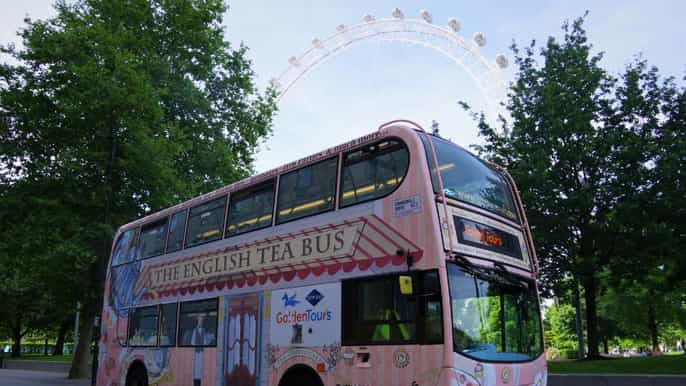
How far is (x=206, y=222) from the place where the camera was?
12703 millimetres

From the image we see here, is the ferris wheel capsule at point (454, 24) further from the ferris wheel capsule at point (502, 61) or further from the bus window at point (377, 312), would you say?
the bus window at point (377, 312)

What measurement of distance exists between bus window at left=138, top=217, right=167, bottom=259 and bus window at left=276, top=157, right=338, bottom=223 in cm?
489

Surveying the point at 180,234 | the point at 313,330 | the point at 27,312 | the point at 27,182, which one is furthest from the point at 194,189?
the point at 27,312

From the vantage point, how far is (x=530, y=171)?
21031mm

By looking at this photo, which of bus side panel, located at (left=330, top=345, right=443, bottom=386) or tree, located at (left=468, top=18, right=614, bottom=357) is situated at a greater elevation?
tree, located at (left=468, top=18, right=614, bottom=357)

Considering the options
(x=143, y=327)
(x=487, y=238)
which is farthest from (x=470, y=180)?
(x=143, y=327)

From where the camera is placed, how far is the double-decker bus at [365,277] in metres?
7.53

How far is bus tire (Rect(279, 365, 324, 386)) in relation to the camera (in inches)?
355

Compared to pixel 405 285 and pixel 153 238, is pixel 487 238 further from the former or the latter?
pixel 153 238

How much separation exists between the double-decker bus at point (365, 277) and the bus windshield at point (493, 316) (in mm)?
24

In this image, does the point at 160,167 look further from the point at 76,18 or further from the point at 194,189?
the point at 76,18

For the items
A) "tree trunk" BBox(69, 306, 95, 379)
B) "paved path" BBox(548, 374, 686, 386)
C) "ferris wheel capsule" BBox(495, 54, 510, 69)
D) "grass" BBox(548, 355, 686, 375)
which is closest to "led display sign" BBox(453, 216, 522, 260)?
"paved path" BBox(548, 374, 686, 386)

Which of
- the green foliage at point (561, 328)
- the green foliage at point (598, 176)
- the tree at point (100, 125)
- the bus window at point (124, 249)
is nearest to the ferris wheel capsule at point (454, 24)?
the green foliage at point (598, 176)

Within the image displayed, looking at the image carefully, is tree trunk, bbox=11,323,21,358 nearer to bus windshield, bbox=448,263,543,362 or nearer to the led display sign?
the led display sign
